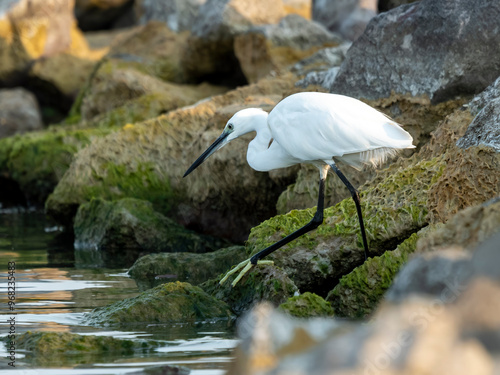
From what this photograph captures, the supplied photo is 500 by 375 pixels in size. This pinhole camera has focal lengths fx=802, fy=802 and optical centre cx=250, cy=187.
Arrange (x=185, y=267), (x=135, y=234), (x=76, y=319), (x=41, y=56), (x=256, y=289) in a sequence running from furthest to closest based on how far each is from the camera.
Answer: (x=41, y=56) < (x=135, y=234) < (x=185, y=267) < (x=256, y=289) < (x=76, y=319)

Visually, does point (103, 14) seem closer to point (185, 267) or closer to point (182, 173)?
point (182, 173)

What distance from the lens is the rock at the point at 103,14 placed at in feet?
97.3

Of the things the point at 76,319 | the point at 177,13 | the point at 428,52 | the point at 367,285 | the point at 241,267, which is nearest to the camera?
the point at 367,285

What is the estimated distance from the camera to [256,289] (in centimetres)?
588

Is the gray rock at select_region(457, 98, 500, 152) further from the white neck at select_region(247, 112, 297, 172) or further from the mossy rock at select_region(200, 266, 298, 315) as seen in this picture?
the mossy rock at select_region(200, 266, 298, 315)

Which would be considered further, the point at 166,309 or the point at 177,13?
the point at 177,13

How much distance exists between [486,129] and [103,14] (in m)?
26.2

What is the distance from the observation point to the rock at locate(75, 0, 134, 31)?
29672 millimetres

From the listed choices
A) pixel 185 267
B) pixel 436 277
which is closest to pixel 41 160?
pixel 185 267

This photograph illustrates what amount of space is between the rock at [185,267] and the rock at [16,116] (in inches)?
519

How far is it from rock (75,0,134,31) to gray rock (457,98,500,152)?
25.0m

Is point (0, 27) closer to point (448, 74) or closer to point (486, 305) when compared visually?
point (448, 74)

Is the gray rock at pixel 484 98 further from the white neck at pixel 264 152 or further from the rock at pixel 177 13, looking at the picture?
the rock at pixel 177 13

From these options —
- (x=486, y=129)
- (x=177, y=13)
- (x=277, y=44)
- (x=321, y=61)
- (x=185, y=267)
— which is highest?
(x=177, y=13)
